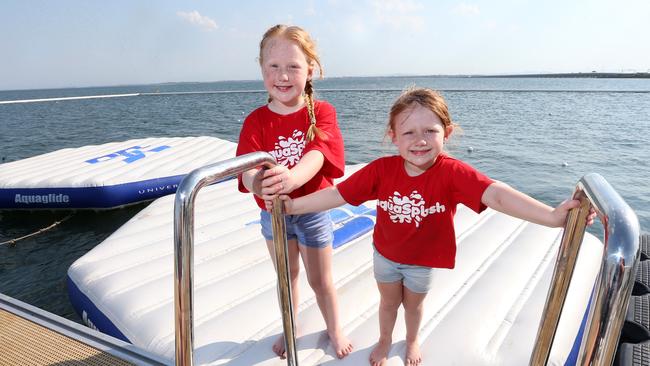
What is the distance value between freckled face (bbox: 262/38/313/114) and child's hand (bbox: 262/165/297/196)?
0.52 m

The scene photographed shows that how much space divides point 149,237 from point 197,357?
6.61 feet

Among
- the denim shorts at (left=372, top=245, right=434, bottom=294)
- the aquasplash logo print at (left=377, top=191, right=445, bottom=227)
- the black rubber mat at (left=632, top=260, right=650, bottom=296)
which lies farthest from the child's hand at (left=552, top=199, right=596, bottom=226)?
the black rubber mat at (left=632, top=260, right=650, bottom=296)

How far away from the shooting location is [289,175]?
1.65 m

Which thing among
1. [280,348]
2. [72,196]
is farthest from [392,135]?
[72,196]

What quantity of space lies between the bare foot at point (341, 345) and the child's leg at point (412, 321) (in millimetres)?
333

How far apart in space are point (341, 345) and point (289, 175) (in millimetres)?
1176

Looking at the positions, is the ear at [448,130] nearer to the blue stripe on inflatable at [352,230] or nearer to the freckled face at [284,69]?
the freckled face at [284,69]

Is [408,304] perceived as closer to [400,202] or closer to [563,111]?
[400,202]

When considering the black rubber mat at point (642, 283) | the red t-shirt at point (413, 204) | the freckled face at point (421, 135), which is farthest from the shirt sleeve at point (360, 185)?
the black rubber mat at point (642, 283)

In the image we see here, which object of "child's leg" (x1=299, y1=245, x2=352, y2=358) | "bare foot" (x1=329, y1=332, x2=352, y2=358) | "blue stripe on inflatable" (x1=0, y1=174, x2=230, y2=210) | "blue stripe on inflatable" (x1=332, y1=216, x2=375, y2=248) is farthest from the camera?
"blue stripe on inflatable" (x1=0, y1=174, x2=230, y2=210)

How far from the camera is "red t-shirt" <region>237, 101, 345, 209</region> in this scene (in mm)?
2006

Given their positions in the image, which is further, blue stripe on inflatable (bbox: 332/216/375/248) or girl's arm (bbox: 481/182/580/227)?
blue stripe on inflatable (bbox: 332/216/375/248)

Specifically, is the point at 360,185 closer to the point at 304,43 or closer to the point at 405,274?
the point at 405,274

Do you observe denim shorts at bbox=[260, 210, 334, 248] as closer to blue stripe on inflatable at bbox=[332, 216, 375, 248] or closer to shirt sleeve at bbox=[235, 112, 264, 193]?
shirt sleeve at bbox=[235, 112, 264, 193]
